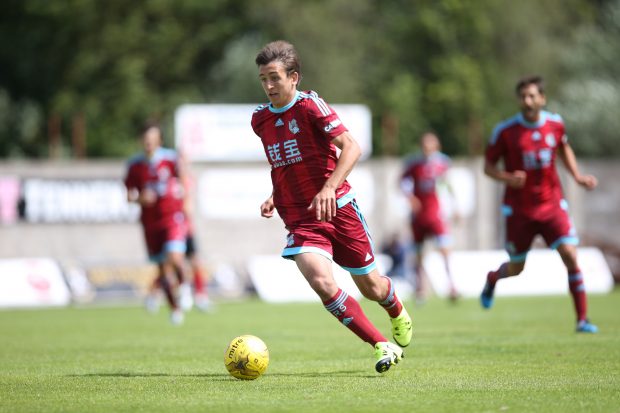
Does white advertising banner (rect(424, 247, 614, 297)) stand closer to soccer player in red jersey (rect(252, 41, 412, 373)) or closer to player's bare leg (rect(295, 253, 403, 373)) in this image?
soccer player in red jersey (rect(252, 41, 412, 373))

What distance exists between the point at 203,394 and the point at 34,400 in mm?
1094

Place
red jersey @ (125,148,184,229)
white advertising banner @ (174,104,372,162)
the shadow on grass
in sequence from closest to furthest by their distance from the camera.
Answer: the shadow on grass < red jersey @ (125,148,184,229) < white advertising banner @ (174,104,372,162)

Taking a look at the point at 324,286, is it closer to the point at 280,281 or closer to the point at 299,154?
the point at 299,154

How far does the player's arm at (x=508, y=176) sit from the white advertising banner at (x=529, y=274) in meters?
12.6

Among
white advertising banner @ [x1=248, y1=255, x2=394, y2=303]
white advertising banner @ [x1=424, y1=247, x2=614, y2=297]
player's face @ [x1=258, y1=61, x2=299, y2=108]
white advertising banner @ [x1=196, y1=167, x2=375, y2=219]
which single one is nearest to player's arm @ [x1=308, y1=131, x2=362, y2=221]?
player's face @ [x1=258, y1=61, x2=299, y2=108]

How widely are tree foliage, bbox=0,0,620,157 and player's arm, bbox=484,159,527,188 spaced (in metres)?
31.7

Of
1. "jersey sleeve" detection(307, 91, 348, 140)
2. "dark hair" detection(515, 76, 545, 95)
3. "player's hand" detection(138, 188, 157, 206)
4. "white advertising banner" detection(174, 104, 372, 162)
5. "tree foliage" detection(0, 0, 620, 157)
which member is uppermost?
"tree foliage" detection(0, 0, 620, 157)

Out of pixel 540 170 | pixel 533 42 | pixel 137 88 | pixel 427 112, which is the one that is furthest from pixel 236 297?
pixel 533 42

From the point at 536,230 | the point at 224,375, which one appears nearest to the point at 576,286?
the point at 536,230

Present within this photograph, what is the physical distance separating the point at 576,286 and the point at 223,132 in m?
20.6

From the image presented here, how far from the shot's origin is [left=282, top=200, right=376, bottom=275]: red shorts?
8.68 metres

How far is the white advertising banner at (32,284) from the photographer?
23797mm

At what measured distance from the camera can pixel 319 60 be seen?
6366cm

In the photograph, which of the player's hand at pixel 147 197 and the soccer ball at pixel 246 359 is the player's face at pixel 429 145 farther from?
the soccer ball at pixel 246 359
